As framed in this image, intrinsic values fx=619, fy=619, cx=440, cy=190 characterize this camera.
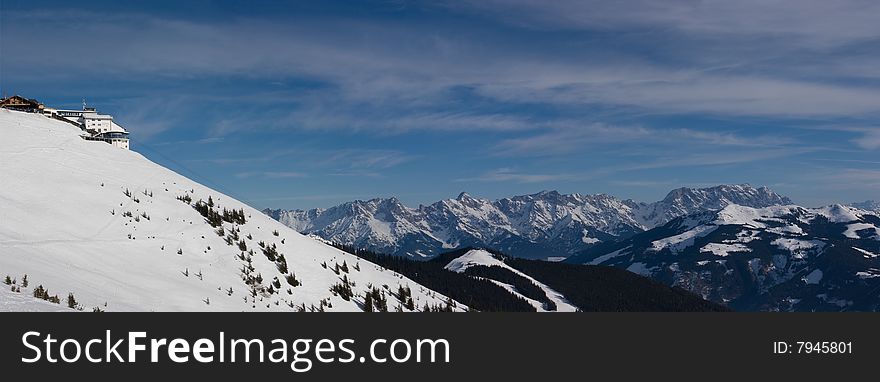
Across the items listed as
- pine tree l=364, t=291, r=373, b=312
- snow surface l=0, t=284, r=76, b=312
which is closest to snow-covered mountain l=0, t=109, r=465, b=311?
snow surface l=0, t=284, r=76, b=312

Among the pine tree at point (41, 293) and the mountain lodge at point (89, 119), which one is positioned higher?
the mountain lodge at point (89, 119)

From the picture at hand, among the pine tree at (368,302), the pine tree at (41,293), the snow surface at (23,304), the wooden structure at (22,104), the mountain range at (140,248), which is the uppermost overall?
the wooden structure at (22,104)

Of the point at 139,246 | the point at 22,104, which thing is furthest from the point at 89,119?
the point at 139,246

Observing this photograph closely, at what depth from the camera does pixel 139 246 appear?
135ft

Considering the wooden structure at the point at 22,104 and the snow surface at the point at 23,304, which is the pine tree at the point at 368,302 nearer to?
the snow surface at the point at 23,304

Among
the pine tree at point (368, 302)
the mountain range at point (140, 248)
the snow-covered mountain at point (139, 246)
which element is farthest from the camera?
the pine tree at point (368, 302)

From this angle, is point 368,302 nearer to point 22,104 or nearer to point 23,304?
point 23,304

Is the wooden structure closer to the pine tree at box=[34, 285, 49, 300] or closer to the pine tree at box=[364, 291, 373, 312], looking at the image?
the pine tree at box=[364, 291, 373, 312]

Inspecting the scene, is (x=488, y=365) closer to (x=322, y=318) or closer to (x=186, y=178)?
(x=322, y=318)

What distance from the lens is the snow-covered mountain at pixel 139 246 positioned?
30406 millimetres

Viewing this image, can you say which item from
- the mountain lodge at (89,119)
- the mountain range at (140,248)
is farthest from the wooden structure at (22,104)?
the mountain range at (140,248)

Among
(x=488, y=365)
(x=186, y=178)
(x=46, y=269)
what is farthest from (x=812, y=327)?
(x=186, y=178)

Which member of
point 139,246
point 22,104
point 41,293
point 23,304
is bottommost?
point 23,304

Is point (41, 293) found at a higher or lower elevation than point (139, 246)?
lower
